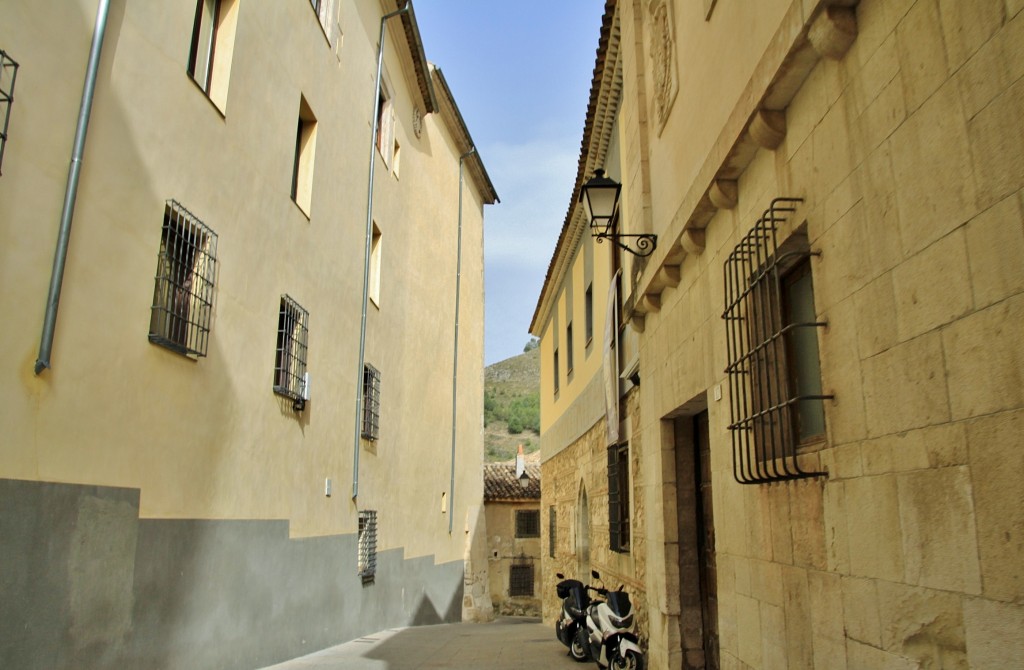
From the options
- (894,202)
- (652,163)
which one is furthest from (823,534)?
(652,163)

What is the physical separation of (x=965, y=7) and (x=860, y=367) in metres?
1.38

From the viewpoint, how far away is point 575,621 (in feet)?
30.6

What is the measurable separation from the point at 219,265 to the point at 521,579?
935 inches

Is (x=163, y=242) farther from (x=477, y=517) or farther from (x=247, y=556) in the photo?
(x=477, y=517)

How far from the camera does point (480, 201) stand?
23391 mm

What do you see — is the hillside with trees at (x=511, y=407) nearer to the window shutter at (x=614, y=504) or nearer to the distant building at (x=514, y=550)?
the distant building at (x=514, y=550)

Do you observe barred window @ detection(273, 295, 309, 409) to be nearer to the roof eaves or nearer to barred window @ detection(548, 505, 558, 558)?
the roof eaves

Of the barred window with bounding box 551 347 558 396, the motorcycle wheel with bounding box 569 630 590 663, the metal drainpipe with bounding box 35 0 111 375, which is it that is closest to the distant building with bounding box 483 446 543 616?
the barred window with bounding box 551 347 558 396

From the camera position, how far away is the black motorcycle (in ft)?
29.6

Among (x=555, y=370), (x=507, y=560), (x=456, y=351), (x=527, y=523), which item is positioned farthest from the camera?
(x=527, y=523)

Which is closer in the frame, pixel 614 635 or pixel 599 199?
pixel 614 635

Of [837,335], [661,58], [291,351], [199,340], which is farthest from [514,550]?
[837,335]

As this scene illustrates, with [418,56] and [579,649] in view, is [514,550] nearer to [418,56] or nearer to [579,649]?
[418,56]

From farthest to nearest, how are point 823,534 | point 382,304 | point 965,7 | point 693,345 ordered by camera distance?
point 382,304
point 693,345
point 823,534
point 965,7
